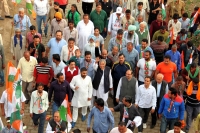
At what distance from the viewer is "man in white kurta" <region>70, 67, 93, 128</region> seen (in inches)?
432

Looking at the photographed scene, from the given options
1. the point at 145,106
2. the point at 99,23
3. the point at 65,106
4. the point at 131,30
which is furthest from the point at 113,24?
the point at 65,106

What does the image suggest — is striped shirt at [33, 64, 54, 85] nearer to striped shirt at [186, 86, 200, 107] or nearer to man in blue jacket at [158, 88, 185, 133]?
man in blue jacket at [158, 88, 185, 133]

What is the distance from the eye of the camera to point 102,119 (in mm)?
9797

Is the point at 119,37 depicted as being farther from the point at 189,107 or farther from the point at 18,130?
the point at 18,130

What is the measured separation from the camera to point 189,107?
11.0m

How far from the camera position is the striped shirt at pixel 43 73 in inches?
446

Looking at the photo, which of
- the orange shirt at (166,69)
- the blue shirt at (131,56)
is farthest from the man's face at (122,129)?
the blue shirt at (131,56)

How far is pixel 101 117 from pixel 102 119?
5cm

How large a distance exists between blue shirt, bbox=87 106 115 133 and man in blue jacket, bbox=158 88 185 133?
1.47 metres

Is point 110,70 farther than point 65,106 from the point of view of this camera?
Yes

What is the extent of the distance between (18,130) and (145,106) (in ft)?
10.9

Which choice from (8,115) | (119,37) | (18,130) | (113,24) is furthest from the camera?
(113,24)

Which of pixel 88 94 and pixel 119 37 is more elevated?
pixel 119 37

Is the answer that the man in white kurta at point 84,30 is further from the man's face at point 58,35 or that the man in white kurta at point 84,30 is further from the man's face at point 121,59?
the man's face at point 121,59
